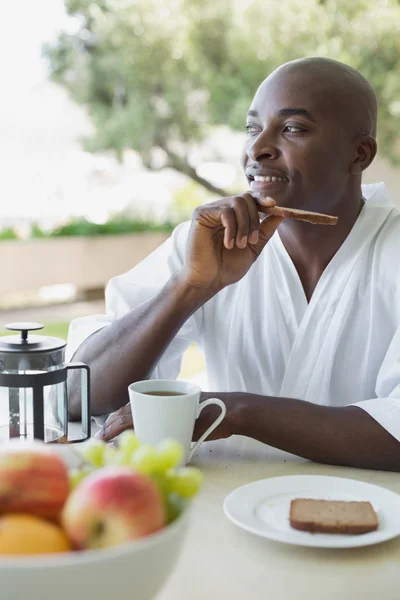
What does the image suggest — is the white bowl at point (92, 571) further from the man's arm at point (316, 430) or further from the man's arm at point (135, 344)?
the man's arm at point (135, 344)

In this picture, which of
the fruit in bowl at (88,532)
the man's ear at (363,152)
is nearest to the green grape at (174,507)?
the fruit in bowl at (88,532)

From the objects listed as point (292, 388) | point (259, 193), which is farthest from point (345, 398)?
point (259, 193)

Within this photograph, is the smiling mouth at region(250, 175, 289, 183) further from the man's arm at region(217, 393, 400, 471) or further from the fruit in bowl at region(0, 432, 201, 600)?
the fruit in bowl at region(0, 432, 201, 600)

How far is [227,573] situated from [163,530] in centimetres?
30

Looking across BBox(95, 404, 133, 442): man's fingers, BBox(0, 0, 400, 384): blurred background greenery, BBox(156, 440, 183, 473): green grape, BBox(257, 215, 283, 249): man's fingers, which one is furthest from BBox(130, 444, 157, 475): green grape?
BBox(0, 0, 400, 384): blurred background greenery

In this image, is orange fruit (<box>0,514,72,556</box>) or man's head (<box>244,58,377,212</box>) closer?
orange fruit (<box>0,514,72,556</box>)

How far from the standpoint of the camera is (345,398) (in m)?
1.78

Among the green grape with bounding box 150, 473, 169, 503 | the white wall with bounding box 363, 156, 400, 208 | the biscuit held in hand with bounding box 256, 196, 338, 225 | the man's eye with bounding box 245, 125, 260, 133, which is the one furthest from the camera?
Result: the white wall with bounding box 363, 156, 400, 208

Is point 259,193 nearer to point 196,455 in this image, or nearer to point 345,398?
point 345,398

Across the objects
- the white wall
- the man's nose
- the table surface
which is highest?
the white wall

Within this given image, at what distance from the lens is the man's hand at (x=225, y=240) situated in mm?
1614

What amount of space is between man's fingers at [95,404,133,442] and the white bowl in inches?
26.7

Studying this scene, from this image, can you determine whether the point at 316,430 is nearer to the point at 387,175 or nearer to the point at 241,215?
the point at 241,215

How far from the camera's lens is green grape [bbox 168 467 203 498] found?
73cm
